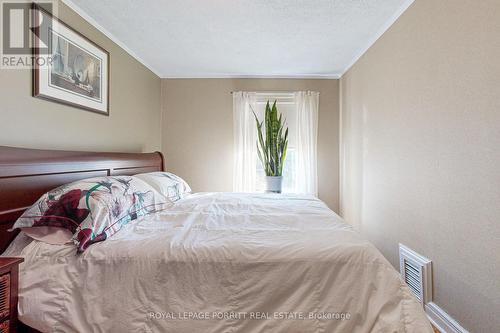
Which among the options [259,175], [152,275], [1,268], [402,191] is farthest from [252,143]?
[1,268]

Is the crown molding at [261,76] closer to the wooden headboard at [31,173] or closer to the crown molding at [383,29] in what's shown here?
the crown molding at [383,29]

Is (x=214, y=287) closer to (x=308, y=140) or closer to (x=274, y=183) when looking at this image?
(x=274, y=183)

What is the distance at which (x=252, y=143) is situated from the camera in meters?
3.61

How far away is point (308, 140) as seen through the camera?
357 centimetres

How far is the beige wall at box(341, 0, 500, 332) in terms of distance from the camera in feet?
4.22

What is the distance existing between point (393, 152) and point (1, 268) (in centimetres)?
258

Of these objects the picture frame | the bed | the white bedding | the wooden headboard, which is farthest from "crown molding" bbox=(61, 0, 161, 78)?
the white bedding

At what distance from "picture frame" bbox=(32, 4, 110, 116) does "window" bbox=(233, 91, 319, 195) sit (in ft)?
5.73

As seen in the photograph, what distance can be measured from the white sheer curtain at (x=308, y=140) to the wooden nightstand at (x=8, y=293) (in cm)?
309

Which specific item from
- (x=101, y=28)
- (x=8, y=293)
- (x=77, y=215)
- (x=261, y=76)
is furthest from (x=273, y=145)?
(x=8, y=293)

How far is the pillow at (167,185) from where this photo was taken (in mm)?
2158

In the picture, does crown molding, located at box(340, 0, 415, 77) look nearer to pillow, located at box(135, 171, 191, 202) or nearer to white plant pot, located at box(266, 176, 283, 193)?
white plant pot, located at box(266, 176, 283, 193)

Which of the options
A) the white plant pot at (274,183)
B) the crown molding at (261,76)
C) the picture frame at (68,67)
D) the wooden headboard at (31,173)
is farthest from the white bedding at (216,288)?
the crown molding at (261,76)

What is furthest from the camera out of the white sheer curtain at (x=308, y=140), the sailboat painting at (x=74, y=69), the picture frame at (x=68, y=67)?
the white sheer curtain at (x=308, y=140)
